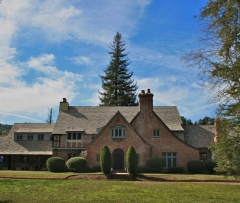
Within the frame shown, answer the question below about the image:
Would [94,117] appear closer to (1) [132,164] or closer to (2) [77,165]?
(2) [77,165]

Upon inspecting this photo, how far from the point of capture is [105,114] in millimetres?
45281

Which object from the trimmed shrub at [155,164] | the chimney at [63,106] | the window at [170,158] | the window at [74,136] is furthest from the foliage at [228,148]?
the chimney at [63,106]

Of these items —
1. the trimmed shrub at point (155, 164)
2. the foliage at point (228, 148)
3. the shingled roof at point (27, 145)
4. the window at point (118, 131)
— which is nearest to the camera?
the foliage at point (228, 148)

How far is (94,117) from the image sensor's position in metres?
44.6

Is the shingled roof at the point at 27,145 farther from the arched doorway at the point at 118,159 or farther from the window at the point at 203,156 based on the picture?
the window at the point at 203,156

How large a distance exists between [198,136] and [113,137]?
11.9 m

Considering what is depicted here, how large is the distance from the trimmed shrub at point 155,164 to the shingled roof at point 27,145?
1429 centimetres

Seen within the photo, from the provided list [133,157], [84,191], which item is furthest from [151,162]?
[84,191]

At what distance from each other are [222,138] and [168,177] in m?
12.2

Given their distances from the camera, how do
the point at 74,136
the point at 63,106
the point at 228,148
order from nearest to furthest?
the point at 228,148 → the point at 74,136 → the point at 63,106

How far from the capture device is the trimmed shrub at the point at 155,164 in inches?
1427

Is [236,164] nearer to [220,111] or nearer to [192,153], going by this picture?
[220,111]

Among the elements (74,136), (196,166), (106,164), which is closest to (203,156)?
(196,166)

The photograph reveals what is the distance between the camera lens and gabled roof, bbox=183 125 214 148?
40897mm
